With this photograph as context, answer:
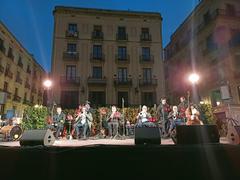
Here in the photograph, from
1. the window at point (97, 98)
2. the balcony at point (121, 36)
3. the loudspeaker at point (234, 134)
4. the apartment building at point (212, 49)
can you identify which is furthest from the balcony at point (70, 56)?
the loudspeaker at point (234, 134)

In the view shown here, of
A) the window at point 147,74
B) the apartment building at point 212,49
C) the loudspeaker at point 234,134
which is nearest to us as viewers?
the loudspeaker at point 234,134

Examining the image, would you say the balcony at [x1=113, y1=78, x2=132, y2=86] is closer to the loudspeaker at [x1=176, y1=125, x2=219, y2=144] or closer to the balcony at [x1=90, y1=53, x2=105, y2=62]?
the balcony at [x1=90, y1=53, x2=105, y2=62]

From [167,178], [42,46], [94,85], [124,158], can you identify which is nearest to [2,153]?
[124,158]

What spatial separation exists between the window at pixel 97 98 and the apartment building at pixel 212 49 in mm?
10579

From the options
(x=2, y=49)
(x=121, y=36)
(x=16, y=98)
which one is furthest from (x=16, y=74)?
(x=121, y=36)

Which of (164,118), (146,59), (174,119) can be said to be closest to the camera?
(174,119)

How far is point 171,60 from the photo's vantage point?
110 ft

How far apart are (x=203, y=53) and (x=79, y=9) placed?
15.9 m

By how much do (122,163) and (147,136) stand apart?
2.18m

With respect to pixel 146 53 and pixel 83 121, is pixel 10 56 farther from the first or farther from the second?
pixel 83 121

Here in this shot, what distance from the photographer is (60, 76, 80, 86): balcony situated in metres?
22.6

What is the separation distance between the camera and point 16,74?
28984mm

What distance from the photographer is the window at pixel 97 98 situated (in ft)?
76.1

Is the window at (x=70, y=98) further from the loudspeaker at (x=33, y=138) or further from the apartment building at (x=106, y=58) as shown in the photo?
the loudspeaker at (x=33, y=138)
